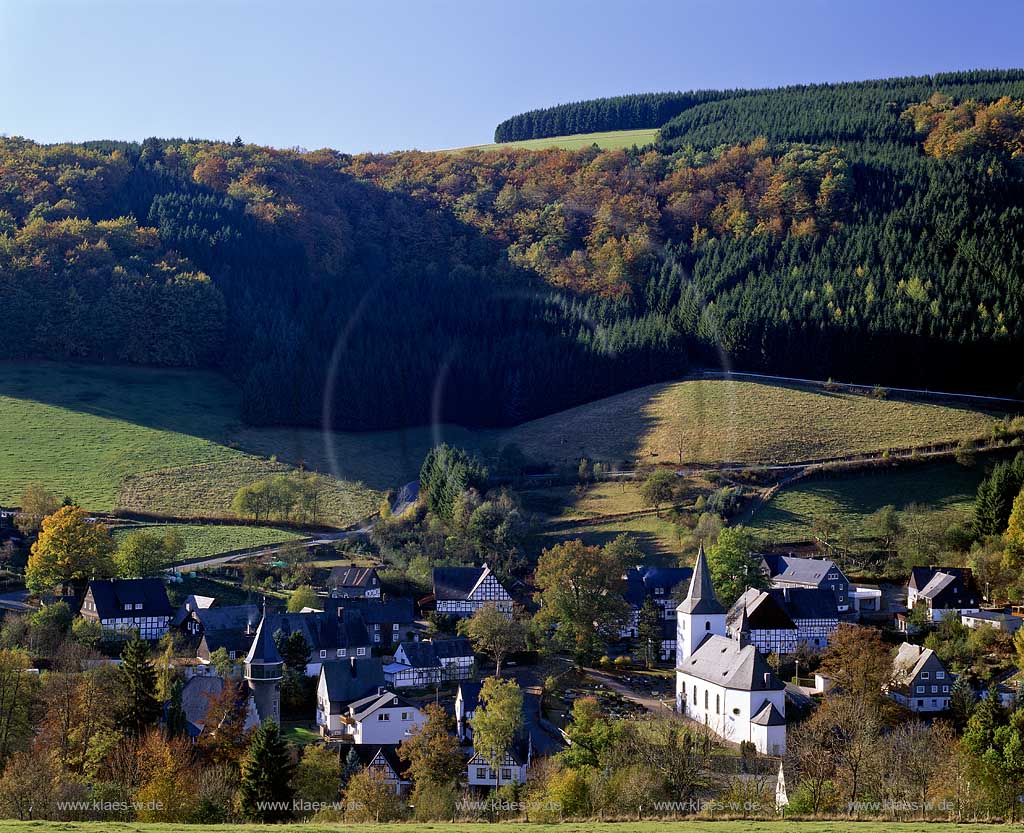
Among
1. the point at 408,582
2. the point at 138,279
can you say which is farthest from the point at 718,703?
the point at 138,279

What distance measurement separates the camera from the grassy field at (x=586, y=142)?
547ft

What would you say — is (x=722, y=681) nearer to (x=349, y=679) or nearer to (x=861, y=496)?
(x=349, y=679)

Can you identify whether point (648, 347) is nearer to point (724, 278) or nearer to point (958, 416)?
point (724, 278)

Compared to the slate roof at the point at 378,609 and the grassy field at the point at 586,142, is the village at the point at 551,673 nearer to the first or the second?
the slate roof at the point at 378,609

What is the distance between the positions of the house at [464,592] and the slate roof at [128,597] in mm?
13760

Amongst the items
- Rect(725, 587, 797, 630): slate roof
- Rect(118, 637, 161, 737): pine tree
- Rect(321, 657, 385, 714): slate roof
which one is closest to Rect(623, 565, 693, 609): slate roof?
Rect(725, 587, 797, 630): slate roof

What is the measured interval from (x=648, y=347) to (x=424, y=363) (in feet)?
62.7

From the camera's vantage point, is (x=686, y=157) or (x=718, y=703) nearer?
(x=718, y=703)

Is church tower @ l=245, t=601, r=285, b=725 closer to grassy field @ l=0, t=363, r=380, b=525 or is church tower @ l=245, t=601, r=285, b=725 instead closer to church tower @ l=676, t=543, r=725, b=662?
church tower @ l=676, t=543, r=725, b=662

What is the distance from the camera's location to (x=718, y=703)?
179 ft

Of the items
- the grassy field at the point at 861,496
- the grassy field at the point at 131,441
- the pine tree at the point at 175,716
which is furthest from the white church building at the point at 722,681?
the grassy field at the point at 131,441

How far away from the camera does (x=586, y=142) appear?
177000 millimetres

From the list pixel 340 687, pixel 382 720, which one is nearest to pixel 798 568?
pixel 340 687

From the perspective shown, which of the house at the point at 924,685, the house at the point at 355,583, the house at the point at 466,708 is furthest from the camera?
the house at the point at 355,583
